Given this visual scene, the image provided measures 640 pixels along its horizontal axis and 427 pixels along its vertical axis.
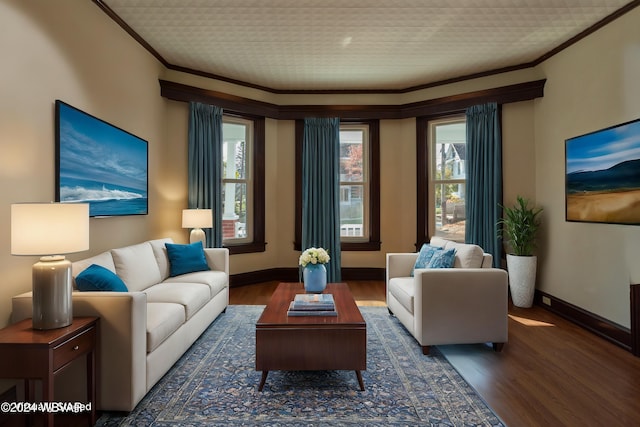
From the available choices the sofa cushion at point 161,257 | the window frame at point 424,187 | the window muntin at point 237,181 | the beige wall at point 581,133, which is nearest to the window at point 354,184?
the window frame at point 424,187

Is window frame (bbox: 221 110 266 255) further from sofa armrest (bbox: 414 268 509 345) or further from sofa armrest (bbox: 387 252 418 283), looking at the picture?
sofa armrest (bbox: 414 268 509 345)

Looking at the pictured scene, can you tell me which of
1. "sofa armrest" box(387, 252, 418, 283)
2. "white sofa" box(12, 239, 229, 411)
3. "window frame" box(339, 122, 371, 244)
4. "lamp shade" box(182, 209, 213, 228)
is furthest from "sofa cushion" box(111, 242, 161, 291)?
"window frame" box(339, 122, 371, 244)

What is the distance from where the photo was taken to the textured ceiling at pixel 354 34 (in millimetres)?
3518

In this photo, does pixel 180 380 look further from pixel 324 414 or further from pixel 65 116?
pixel 65 116

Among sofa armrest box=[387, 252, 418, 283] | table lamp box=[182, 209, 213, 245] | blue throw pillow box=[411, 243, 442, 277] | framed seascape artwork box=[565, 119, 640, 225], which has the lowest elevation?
sofa armrest box=[387, 252, 418, 283]

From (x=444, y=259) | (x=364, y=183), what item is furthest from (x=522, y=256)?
(x=364, y=183)

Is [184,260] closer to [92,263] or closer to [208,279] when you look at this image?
[208,279]

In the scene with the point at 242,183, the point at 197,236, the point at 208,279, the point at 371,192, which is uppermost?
the point at 242,183

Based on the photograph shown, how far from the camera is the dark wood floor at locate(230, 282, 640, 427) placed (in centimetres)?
217

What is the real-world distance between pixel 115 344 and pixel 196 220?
2.62m

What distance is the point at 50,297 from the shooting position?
195 centimetres

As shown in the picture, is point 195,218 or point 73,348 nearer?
point 73,348

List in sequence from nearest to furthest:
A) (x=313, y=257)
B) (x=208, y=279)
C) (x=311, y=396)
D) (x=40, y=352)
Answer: (x=40, y=352), (x=311, y=396), (x=313, y=257), (x=208, y=279)

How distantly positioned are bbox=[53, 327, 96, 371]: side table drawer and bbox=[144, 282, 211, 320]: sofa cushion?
0.91 m
